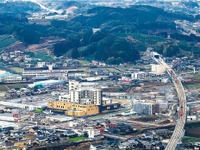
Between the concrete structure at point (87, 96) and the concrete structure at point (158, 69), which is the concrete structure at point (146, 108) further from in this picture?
the concrete structure at point (158, 69)

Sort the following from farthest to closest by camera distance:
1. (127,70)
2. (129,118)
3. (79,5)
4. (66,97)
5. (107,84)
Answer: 1. (79,5)
2. (127,70)
3. (107,84)
4. (66,97)
5. (129,118)

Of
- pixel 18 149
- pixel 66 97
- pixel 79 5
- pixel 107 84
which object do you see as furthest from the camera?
pixel 79 5

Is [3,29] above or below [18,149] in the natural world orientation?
above

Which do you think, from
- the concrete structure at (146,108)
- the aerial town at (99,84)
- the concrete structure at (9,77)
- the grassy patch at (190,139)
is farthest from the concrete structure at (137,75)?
the grassy patch at (190,139)

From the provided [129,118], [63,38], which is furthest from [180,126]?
[63,38]

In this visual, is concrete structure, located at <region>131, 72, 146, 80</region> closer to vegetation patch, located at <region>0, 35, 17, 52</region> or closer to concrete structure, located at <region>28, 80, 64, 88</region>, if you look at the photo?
concrete structure, located at <region>28, 80, 64, 88</region>

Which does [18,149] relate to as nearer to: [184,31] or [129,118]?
[129,118]

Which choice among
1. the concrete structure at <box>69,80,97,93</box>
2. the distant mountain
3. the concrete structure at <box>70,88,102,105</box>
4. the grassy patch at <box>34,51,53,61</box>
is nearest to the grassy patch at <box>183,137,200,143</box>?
the concrete structure at <box>70,88,102,105</box>
